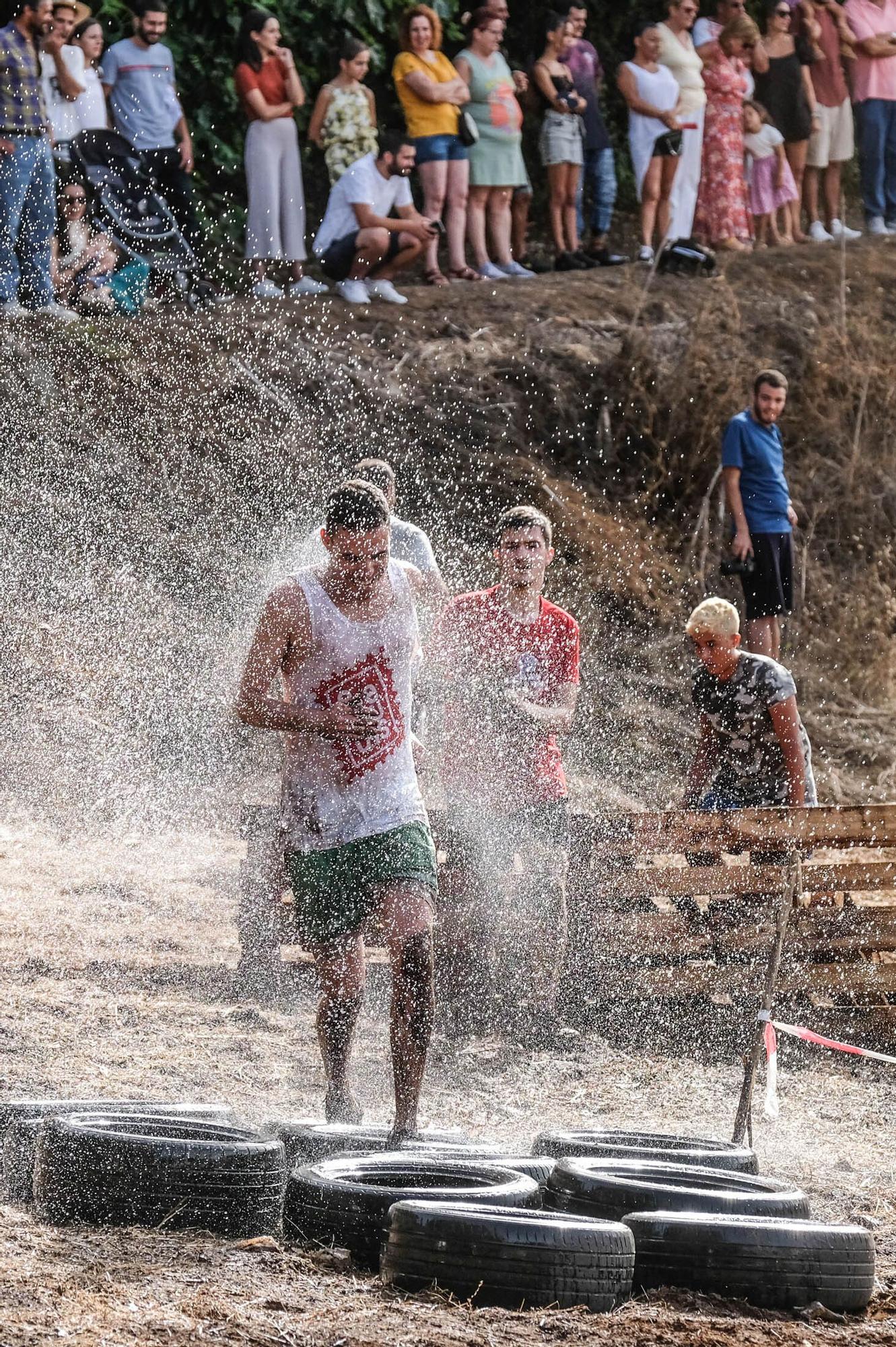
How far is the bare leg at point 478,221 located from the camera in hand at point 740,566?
442 centimetres

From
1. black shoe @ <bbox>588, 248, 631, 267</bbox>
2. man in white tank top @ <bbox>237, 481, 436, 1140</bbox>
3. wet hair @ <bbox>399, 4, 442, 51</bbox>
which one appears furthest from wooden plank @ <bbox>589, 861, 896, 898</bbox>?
black shoe @ <bbox>588, 248, 631, 267</bbox>

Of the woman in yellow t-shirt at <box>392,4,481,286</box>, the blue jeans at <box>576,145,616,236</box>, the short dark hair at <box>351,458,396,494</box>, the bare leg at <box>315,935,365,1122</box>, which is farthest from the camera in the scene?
the blue jeans at <box>576,145,616,236</box>

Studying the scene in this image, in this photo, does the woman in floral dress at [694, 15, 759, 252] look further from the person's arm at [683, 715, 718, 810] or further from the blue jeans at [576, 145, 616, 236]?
the person's arm at [683, 715, 718, 810]

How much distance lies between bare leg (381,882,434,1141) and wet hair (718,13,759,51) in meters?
12.5

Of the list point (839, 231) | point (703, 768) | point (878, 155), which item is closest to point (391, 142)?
point (839, 231)

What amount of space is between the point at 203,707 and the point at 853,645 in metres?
5.94

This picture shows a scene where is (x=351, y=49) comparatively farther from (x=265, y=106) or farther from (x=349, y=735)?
(x=349, y=735)

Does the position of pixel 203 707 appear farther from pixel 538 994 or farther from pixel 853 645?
pixel 853 645

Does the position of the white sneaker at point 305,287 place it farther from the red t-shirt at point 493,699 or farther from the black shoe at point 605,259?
the red t-shirt at point 493,699

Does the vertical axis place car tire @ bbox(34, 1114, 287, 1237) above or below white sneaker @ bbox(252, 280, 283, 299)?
below

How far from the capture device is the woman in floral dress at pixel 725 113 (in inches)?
636

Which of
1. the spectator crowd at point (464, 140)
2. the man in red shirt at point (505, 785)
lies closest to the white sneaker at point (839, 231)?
the spectator crowd at point (464, 140)

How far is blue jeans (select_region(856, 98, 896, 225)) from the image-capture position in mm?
17578

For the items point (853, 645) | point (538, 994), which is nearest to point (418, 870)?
point (538, 994)
